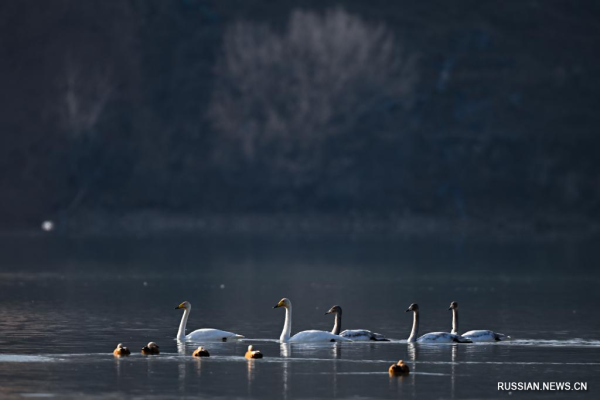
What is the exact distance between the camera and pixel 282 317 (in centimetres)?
4806

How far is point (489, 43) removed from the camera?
158 m

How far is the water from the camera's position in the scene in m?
31.8

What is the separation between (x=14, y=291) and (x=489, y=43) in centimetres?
10838

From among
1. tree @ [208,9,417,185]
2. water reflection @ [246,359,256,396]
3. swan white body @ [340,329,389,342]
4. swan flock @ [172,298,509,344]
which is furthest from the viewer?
tree @ [208,9,417,185]

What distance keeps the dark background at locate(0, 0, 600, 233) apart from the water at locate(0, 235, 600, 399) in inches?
1702

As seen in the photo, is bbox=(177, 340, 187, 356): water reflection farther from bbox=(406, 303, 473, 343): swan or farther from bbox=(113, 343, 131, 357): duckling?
bbox=(406, 303, 473, 343): swan

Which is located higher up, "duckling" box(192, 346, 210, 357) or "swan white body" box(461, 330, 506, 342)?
"swan white body" box(461, 330, 506, 342)

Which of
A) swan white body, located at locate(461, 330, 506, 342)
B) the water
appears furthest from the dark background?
swan white body, located at locate(461, 330, 506, 342)

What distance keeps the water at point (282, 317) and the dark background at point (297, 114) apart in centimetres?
4322

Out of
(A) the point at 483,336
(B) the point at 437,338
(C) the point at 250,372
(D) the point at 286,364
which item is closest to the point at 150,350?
(D) the point at 286,364

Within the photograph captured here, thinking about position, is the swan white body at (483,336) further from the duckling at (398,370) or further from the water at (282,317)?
the duckling at (398,370)

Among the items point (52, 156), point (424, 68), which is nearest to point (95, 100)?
point (52, 156)

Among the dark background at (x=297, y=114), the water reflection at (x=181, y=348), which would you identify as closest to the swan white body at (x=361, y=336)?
the water reflection at (x=181, y=348)

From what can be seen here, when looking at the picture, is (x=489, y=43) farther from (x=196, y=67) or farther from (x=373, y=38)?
(x=196, y=67)
